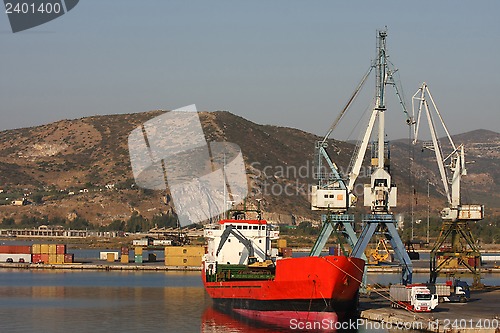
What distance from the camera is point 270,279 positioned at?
67688mm

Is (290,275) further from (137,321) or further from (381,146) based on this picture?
(381,146)

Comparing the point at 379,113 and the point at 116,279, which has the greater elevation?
the point at 379,113

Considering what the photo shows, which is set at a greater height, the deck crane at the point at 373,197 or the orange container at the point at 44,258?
the deck crane at the point at 373,197

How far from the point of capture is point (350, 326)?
2323 inches

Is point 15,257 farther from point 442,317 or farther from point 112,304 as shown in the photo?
point 442,317

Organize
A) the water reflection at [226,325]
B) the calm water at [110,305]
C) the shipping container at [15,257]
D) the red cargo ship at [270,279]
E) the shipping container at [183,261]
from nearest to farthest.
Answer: the red cargo ship at [270,279] → the water reflection at [226,325] → the calm water at [110,305] → the shipping container at [183,261] → the shipping container at [15,257]

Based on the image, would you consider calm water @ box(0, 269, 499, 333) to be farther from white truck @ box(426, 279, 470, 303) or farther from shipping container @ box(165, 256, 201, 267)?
white truck @ box(426, 279, 470, 303)

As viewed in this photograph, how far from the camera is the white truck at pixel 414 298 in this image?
60.3 metres

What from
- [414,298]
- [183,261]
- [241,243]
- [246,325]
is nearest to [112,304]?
[241,243]

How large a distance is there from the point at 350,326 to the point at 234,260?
829 inches

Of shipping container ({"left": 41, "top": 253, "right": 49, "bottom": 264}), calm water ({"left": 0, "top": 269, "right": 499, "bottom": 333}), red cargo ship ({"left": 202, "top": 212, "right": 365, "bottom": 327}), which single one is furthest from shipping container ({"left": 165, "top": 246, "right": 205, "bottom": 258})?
red cargo ship ({"left": 202, "top": 212, "right": 365, "bottom": 327})

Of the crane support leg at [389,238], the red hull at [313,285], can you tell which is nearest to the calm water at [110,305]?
the red hull at [313,285]

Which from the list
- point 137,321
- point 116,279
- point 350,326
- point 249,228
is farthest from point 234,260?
point 116,279

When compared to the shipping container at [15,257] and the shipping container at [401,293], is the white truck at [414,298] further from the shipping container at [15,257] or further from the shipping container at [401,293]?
the shipping container at [15,257]
